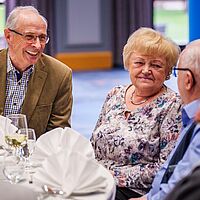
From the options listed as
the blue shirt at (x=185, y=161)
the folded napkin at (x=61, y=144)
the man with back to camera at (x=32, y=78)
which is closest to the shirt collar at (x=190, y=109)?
the blue shirt at (x=185, y=161)

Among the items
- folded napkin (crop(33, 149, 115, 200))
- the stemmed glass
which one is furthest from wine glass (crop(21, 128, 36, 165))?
folded napkin (crop(33, 149, 115, 200))

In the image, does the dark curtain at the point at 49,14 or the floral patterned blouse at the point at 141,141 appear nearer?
the floral patterned blouse at the point at 141,141

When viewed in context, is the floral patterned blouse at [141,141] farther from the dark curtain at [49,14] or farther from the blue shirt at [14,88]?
the dark curtain at [49,14]

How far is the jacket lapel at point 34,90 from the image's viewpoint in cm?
299

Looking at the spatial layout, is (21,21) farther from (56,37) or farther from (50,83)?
(56,37)

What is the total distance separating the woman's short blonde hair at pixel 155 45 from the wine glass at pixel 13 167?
2.81 feet

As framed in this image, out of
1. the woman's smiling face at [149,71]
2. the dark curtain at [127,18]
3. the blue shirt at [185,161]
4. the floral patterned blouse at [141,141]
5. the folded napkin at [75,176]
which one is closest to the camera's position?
the folded napkin at [75,176]

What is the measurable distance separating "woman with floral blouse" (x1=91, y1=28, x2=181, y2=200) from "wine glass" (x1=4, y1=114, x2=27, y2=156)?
22.7 inches

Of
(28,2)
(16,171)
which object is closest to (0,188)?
(16,171)

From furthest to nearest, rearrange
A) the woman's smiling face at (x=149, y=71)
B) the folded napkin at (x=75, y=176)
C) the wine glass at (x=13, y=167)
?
1. the woman's smiling face at (x=149, y=71)
2. the wine glass at (x=13, y=167)
3. the folded napkin at (x=75, y=176)

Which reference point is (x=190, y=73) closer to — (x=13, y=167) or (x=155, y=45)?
(x=155, y=45)

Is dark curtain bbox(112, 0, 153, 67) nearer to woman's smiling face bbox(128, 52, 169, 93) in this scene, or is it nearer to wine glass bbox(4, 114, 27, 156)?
woman's smiling face bbox(128, 52, 169, 93)

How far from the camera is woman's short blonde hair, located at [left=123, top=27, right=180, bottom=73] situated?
8.37ft

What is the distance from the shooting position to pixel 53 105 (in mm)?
3061
